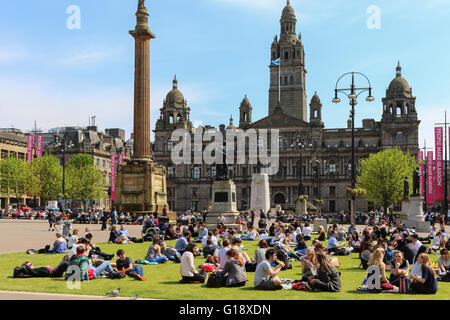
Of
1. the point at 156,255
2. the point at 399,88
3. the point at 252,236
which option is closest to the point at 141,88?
the point at 252,236

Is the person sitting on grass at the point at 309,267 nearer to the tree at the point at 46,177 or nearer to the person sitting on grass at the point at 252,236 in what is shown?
the person sitting on grass at the point at 252,236

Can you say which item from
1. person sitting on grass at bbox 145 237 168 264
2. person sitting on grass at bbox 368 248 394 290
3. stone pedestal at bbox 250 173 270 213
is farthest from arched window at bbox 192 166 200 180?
person sitting on grass at bbox 368 248 394 290

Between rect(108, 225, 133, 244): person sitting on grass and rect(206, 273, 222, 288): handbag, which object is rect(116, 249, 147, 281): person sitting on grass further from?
rect(108, 225, 133, 244): person sitting on grass

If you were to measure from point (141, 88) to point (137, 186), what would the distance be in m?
7.76

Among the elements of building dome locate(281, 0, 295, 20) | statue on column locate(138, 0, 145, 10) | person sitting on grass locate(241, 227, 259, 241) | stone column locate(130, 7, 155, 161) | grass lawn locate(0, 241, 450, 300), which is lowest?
person sitting on grass locate(241, 227, 259, 241)

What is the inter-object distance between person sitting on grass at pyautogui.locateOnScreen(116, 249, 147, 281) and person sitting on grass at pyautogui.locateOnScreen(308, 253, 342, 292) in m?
4.94

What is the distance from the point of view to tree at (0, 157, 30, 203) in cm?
7750

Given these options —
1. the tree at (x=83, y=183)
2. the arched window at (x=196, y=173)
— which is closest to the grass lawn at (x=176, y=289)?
the tree at (x=83, y=183)

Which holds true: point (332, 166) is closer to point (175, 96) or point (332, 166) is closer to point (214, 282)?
point (175, 96)

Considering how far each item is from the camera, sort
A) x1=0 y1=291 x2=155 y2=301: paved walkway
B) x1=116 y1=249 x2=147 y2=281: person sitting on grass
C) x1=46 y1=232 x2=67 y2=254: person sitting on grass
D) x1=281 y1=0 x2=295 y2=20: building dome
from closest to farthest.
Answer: x1=0 y1=291 x2=155 y2=301: paved walkway < x1=116 y1=249 x2=147 y2=281: person sitting on grass < x1=46 y1=232 x2=67 y2=254: person sitting on grass < x1=281 y1=0 x2=295 y2=20: building dome

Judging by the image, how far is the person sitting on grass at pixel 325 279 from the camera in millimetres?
12992
